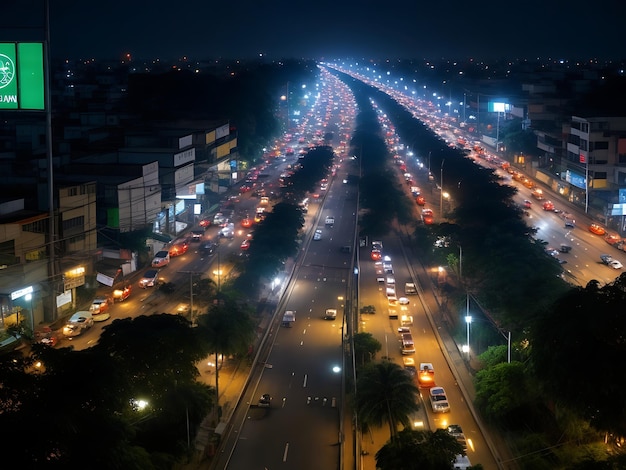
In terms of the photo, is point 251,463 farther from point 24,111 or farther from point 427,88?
point 427,88

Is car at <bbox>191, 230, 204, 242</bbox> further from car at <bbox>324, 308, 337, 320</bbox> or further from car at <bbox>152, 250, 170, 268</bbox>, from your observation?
car at <bbox>324, 308, 337, 320</bbox>

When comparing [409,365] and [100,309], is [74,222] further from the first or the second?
[409,365]

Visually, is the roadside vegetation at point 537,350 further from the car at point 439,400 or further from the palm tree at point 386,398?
the car at point 439,400

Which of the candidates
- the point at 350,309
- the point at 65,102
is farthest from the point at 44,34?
the point at 65,102

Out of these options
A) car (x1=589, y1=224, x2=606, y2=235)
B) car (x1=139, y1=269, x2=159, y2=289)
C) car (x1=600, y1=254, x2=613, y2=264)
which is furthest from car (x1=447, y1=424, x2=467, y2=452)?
car (x1=589, y1=224, x2=606, y2=235)

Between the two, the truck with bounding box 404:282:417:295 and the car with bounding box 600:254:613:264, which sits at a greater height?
the car with bounding box 600:254:613:264

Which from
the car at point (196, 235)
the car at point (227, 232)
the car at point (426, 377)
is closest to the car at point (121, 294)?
the car at point (196, 235)

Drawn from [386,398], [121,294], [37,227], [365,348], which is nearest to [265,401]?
[365,348]
